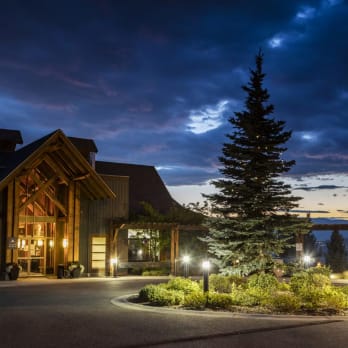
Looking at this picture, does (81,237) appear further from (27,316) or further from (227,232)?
(27,316)

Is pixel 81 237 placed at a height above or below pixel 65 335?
above

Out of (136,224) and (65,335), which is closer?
(65,335)

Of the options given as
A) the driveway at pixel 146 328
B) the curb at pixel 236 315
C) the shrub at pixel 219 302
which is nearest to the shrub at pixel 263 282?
the shrub at pixel 219 302

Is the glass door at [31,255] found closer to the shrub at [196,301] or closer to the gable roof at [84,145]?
the gable roof at [84,145]

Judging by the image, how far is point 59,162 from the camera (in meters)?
30.2

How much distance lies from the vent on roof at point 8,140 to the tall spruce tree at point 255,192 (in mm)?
19740

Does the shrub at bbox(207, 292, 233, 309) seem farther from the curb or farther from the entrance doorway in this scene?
the entrance doorway

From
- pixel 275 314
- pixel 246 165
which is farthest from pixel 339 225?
pixel 275 314

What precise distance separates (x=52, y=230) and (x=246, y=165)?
15128 millimetres

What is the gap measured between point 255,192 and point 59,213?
14832 mm

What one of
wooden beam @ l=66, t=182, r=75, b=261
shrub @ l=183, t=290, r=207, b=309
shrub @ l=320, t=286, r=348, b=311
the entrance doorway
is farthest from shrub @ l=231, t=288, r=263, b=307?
the entrance doorway

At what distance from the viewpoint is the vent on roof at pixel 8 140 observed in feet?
116

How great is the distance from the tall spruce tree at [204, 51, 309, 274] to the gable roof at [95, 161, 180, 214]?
20.9 meters

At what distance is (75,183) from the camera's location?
30.7 m
